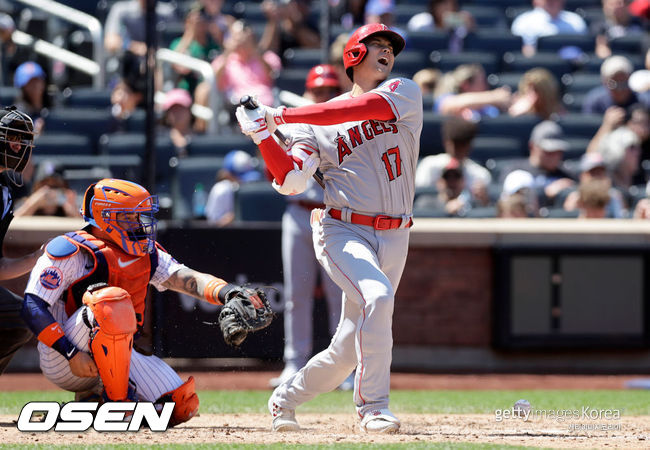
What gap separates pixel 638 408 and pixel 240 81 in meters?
5.32

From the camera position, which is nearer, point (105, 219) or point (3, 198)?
point (105, 219)

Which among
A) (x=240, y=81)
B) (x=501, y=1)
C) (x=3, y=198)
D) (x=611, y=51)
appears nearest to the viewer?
(x=3, y=198)

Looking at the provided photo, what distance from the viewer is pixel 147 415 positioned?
498 cm

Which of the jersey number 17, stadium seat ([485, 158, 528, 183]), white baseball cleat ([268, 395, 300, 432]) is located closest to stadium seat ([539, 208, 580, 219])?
stadium seat ([485, 158, 528, 183])

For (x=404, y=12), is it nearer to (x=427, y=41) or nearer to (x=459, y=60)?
(x=427, y=41)

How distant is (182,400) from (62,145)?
205 inches

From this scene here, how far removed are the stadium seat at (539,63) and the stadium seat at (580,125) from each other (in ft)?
3.75

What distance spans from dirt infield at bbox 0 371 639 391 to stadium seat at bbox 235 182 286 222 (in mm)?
1269

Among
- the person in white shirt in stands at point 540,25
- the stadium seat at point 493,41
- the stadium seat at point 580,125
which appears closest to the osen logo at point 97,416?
the stadium seat at point 580,125

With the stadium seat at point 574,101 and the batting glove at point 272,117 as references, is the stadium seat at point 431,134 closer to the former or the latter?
the stadium seat at point 574,101

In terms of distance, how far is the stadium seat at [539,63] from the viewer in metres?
12.1

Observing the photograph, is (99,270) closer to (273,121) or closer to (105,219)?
(105,219)

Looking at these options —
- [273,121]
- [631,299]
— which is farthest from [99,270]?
[631,299]

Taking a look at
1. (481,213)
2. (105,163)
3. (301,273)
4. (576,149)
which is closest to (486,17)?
(576,149)
